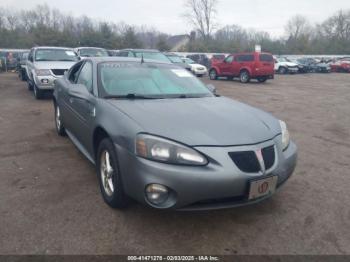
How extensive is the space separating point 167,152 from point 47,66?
27.2 ft

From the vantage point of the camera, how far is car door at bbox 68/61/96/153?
3.52 meters

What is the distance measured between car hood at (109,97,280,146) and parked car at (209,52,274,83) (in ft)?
49.2

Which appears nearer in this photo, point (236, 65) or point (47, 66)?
point (47, 66)

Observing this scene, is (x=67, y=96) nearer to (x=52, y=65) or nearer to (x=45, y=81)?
(x=45, y=81)

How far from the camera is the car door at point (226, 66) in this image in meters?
19.1

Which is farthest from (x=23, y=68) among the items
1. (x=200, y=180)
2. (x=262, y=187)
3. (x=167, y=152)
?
(x=262, y=187)

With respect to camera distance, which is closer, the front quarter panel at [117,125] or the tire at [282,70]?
the front quarter panel at [117,125]

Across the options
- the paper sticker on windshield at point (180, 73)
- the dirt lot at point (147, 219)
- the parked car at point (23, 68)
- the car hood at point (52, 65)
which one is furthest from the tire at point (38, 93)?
the paper sticker on windshield at point (180, 73)

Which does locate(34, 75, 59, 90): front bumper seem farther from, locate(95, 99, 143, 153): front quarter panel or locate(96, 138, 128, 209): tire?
locate(96, 138, 128, 209): tire

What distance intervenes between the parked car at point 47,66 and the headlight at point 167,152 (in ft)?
24.7

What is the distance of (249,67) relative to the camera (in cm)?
1795

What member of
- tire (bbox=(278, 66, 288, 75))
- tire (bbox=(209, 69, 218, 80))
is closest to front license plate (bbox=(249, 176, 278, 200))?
tire (bbox=(209, 69, 218, 80))

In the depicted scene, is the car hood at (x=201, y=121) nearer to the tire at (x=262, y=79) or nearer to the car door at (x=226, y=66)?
the tire at (x=262, y=79)

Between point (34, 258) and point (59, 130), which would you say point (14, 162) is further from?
point (34, 258)
